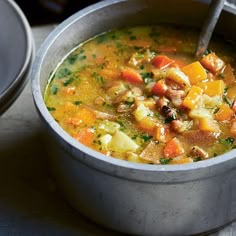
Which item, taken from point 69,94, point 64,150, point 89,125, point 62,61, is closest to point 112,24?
point 62,61

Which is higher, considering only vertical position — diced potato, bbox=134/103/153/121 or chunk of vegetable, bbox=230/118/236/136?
chunk of vegetable, bbox=230/118/236/136

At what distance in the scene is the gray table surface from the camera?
6.85 ft

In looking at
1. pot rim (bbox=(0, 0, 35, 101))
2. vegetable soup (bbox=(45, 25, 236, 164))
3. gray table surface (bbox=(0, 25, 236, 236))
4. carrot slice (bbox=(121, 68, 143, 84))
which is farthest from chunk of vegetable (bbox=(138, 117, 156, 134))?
pot rim (bbox=(0, 0, 35, 101))

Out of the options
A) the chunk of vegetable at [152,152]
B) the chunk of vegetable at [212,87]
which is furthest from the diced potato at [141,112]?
the chunk of vegetable at [212,87]

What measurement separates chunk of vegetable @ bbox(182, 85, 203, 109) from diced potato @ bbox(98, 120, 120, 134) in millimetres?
248

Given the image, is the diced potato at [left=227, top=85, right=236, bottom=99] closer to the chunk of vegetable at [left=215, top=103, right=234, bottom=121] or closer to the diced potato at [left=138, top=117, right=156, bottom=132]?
the chunk of vegetable at [left=215, top=103, right=234, bottom=121]

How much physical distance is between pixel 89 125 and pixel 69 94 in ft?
0.63

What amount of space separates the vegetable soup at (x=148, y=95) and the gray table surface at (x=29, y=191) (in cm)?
24

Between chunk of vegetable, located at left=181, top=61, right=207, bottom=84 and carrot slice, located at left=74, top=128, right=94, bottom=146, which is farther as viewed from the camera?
chunk of vegetable, located at left=181, top=61, right=207, bottom=84

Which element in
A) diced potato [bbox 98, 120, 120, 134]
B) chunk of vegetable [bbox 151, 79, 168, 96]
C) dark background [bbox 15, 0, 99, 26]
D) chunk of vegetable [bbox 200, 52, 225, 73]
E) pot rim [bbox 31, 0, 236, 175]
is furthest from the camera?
dark background [bbox 15, 0, 99, 26]

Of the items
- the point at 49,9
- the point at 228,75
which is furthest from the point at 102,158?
the point at 49,9

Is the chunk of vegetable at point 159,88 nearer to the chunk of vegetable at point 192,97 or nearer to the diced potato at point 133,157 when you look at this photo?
the chunk of vegetable at point 192,97

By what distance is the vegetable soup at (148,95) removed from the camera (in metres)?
2.04

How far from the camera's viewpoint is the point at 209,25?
7.84 feet
